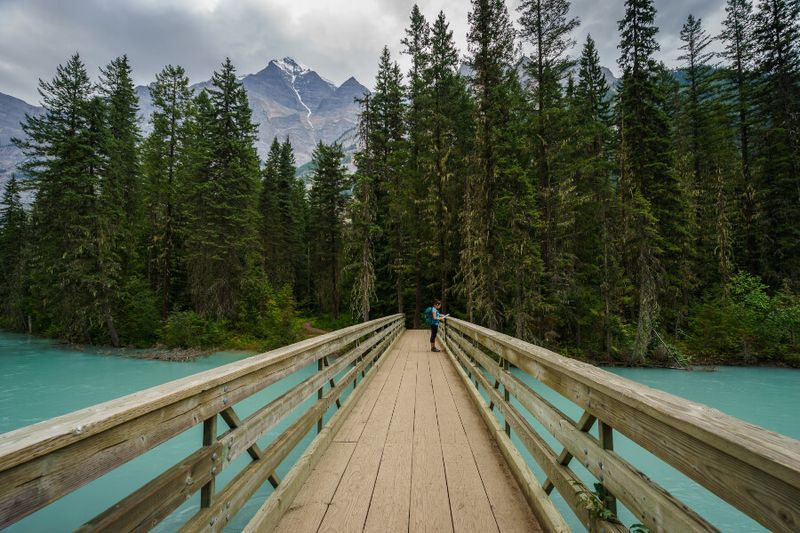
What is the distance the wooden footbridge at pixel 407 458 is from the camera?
980 millimetres

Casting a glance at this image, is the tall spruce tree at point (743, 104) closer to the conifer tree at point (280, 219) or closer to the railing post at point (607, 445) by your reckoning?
the railing post at point (607, 445)

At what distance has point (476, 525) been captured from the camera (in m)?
2.38

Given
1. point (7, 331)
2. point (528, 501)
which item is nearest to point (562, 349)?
point (528, 501)

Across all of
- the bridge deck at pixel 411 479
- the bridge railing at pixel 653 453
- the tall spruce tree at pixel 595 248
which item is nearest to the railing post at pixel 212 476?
the bridge deck at pixel 411 479

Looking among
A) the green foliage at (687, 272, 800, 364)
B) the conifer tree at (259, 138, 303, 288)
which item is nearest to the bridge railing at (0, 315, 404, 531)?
the green foliage at (687, 272, 800, 364)

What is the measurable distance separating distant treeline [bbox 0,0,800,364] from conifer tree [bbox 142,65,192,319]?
16cm

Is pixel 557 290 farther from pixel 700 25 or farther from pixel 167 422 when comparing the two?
pixel 700 25

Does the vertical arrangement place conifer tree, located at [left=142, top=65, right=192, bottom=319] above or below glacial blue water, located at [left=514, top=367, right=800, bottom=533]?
above

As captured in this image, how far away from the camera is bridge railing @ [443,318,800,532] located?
0.93 m

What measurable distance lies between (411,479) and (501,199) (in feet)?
43.1

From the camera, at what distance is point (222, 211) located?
72.0ft

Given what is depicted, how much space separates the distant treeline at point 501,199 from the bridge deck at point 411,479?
10.1 metres

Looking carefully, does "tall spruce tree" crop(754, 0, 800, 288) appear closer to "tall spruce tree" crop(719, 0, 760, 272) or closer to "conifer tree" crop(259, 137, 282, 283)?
"tall spruce tree" crop(719, 0, 760, 272)

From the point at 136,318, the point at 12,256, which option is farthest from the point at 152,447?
the point at 12,256
